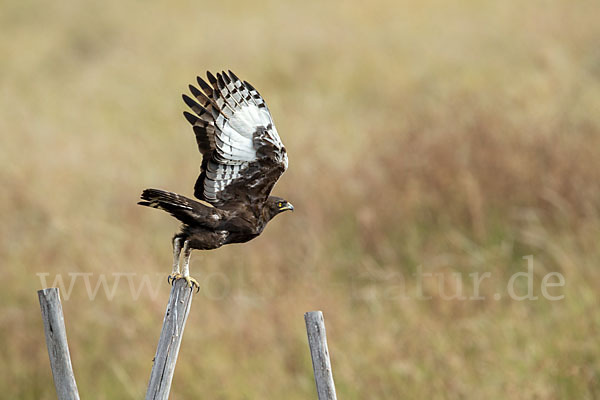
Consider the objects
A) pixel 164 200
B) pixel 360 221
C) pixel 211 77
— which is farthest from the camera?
pixel 360 221

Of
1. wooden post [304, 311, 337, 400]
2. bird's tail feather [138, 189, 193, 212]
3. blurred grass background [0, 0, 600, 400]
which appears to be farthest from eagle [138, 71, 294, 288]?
blurred grass background [0, 0, 600, 400]

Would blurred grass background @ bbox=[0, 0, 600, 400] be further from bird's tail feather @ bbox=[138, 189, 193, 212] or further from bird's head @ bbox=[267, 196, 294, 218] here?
bird's tail feather @ bbox=[138, 189, 193, 212]

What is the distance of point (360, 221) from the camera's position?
6469 millimetres

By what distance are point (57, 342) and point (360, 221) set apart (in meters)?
4.01

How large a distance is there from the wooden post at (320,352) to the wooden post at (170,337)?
429 millimetres

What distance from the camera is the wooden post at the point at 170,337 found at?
8.36ft

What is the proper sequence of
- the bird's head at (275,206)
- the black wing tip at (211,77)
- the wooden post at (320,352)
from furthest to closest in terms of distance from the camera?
the bird's head at (275,206)
the wooden post at (320,352)
the black wing tip at (211,77)

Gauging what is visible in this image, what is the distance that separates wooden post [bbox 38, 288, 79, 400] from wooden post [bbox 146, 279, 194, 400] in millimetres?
364

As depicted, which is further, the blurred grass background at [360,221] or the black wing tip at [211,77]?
the blurred grass background at [360,221]

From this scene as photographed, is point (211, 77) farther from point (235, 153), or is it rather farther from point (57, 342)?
point (57, 342)

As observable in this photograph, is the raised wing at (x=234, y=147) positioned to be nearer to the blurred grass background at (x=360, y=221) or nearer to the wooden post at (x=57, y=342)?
the wooden post at (x=57, y=342)

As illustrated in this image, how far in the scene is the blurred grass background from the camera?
4.99m

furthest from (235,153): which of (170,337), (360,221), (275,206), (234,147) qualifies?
(360,221)

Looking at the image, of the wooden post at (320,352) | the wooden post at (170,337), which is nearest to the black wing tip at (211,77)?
the wooden post at (170,337)
